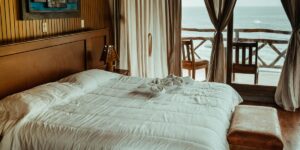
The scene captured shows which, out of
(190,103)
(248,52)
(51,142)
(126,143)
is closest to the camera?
(126,143)

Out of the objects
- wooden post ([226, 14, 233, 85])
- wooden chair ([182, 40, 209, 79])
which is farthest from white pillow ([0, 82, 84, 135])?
wooden post ([226, 14, 233, 85])

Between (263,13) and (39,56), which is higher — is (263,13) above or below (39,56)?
above

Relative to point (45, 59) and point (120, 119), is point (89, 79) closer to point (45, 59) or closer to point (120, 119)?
point (45, 59)

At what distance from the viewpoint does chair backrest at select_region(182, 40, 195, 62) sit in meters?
5.02

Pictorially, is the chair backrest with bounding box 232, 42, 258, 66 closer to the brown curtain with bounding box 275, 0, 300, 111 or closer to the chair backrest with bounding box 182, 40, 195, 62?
the brown curtain with bounding box 275, 0, 300, 111

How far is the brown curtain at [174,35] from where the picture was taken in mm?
4738

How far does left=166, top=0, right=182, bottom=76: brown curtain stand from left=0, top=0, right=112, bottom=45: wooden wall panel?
3.03 feet

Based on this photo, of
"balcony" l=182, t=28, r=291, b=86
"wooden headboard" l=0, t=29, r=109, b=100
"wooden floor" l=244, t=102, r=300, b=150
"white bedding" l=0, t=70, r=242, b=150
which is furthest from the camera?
"balcony" l=182, t=28, r=291, b=86

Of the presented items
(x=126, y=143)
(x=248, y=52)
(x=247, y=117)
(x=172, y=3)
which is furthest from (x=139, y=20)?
(x=126, y=143)

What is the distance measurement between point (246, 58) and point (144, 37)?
59.9 inches

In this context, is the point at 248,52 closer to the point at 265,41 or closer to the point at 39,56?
the point at 265,41

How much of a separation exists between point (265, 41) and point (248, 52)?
1.23 feet

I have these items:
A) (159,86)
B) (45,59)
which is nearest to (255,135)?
(159,86)

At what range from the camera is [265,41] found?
191 inches
